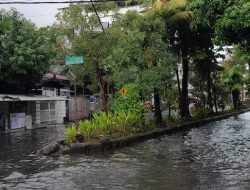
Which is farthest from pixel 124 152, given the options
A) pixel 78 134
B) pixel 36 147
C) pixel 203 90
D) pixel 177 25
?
pixel 203 90

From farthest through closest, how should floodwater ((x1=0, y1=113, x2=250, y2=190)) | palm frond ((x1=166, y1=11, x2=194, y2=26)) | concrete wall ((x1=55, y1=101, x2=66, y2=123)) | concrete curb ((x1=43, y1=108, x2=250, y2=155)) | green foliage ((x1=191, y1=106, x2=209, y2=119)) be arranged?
concrete wall ((x1=55, y1=101, x2=66, y2=123))
green foliage ((x1=191, y1=106, x2=209, y2=119))
palm frond ((x1=166, y1=11, x2=194, y2=26))
concrete curb ((x1=43, y1=108, x2=250, y2=155))
floodwater ((x1=0, y1=113, x2=250, y2=190))

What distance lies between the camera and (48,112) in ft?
125

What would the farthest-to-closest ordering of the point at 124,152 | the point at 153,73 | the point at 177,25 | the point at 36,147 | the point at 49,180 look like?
1. the point at 177,25
2. the point at 153,73
3. the point at 36,147
4. the point at 124,152
5. the point at 49,180

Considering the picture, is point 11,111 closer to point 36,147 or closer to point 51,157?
point 36,147

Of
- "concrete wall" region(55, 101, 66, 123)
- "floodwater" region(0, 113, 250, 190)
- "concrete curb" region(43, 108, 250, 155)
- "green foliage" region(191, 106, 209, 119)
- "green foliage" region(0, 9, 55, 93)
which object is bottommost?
"floodwater" region(0, 113, 250, 190)

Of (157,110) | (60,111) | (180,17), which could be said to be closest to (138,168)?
(157,110)

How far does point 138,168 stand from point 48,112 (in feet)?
84.0

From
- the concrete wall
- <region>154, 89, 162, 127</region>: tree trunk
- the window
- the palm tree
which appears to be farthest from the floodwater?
the concrete wall

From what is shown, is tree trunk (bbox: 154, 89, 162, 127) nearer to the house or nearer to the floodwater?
the floodwater

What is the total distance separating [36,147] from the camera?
20.1 m

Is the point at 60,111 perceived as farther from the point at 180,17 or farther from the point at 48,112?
the point at 180,17

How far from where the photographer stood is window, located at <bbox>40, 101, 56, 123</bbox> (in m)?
37.2

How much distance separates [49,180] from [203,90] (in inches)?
1419

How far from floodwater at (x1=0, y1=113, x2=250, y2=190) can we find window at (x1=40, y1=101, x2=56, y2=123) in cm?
1718
